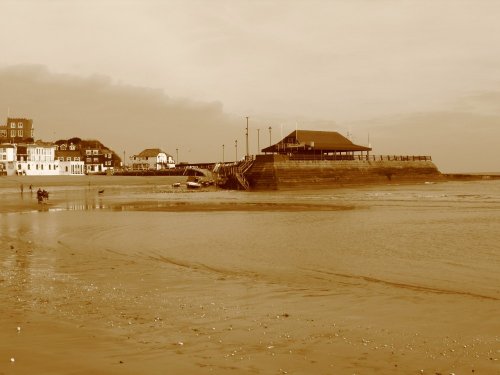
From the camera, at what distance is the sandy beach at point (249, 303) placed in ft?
21.3

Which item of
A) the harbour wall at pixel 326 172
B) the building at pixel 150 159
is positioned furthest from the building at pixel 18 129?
the harbour wall at pixel 326 172

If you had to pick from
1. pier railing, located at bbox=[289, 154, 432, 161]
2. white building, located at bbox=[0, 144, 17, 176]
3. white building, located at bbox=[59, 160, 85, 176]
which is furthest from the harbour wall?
white building, located at bbox=[59, 160, 85, 176]

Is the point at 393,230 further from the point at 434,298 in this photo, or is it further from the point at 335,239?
the point at 434,298

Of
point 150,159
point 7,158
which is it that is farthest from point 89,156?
point 7,158

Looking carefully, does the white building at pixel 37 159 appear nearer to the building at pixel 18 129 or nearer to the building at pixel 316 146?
the building at pixel 18 129

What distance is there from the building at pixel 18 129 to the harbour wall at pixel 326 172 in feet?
242

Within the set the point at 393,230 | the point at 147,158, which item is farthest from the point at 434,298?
the point at 147,158

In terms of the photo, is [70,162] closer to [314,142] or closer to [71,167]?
[71,167]

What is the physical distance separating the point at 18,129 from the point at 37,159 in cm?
1503

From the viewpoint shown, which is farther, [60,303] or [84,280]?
[84,280]

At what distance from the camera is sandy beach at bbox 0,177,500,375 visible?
21.3ft

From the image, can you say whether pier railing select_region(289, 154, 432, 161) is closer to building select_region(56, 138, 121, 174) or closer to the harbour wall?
the harbour wall

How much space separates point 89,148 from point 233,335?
140688mm

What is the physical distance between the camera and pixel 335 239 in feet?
64.8
